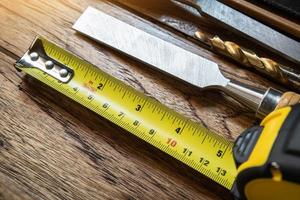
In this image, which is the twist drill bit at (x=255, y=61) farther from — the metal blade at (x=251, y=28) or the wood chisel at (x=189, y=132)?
the wood chisel at (x=189, y=132)

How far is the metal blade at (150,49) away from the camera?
1.84 feet

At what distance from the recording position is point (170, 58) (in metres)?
0.58

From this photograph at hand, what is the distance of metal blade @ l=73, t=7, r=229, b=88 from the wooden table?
2 centimetres

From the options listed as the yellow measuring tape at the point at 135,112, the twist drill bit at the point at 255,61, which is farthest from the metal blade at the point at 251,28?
the yellow measuring tape at the point at 135,112

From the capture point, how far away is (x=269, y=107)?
0.52 m

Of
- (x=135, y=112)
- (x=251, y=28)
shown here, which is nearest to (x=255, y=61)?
(x=251, y=28)

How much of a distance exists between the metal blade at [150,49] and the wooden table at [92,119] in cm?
2

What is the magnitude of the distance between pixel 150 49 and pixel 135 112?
0.10m

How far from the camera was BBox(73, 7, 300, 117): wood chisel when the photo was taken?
528 mm

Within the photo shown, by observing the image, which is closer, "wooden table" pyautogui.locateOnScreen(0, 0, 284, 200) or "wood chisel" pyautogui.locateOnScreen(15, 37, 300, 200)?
"wood chisel" pyautogui.locateOnScreen(15, 37, 300, 200)

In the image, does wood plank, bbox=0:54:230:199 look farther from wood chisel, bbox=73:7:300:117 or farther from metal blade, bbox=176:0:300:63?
metal blade, bbox=176:0:300:63

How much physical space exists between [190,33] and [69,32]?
172mm

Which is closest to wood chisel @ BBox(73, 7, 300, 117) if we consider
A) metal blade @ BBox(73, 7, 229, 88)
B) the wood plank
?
metal blade @ BBox(73, 7, 229, 88)

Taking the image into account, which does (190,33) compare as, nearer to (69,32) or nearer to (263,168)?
(69,32)
